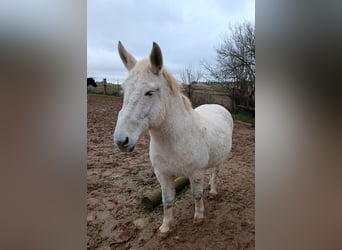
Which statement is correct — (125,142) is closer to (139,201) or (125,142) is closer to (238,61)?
(139,201)

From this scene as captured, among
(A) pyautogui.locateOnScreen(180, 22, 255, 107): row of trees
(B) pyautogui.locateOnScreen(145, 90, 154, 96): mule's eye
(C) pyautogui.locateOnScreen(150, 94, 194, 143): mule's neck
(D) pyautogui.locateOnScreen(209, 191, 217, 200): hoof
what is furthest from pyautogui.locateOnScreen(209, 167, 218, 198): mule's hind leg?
(B) pyautogui.locateOnScreen(145, 90, 154, 96): mule's eye

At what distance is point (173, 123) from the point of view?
936 mm

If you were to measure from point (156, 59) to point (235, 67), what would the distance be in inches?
11.9

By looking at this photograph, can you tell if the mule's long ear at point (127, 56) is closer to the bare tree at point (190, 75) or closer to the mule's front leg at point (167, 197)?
the bare tree at point (190, 75)

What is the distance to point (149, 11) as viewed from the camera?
0.90 meters

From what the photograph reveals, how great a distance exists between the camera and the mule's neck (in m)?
0.92

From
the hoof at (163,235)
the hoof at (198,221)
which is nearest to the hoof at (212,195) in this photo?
the hoof at (198,221)

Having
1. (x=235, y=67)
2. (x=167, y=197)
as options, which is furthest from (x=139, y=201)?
(x=235, y=67)

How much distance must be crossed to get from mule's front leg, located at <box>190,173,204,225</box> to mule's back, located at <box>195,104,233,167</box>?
3.4 inches

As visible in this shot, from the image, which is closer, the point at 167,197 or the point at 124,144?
the point at 124,144
